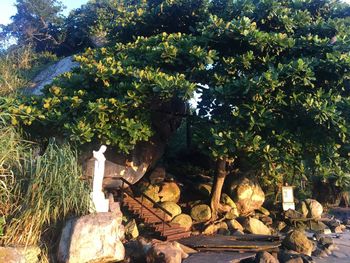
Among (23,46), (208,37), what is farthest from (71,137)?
(23,46)

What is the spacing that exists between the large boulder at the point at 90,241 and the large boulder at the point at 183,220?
13.5ft

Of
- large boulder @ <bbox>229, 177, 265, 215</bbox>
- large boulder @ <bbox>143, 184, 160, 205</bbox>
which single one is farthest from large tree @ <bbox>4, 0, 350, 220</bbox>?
large boulder @ <bbox>229, 177, 265, 215</bbox>

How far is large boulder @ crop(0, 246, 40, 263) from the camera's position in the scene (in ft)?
20.3

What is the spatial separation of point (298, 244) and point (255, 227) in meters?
2.46

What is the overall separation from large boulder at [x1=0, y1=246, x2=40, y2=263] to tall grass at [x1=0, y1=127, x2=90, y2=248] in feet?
0.58

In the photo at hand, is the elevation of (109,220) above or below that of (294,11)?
below

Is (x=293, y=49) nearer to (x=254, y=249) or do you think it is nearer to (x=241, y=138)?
(x=241, y=138)

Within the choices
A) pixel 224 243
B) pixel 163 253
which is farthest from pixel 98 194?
pixel 224 243

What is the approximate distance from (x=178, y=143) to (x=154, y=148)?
14.4 feet

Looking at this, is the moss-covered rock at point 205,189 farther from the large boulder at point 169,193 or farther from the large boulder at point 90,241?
the large boulder at point 90,241

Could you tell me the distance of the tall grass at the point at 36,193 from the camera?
714 centimetres

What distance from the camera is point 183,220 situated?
38.7 feet

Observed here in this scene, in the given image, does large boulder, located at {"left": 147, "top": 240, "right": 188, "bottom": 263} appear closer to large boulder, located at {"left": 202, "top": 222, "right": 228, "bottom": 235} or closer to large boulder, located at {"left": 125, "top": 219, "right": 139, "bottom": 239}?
large boulder, located at {"left": 125, "top": 219, "right": 139, "bottom": 239}

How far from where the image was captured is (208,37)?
34.7ft
